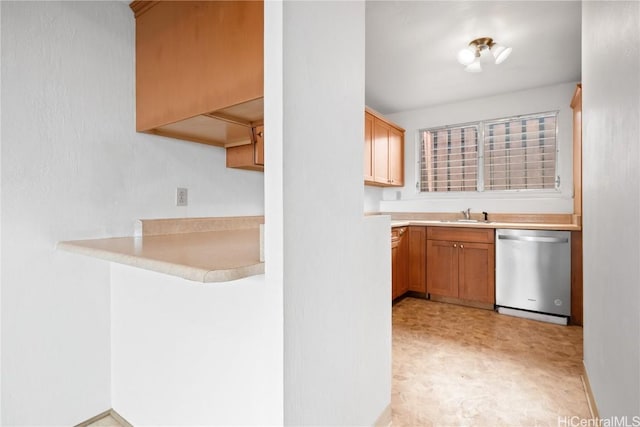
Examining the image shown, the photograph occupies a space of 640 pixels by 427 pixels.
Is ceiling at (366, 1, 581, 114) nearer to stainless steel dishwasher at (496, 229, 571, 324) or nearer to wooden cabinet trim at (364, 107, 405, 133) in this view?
wooden cabinet trim at (364, 107, 405, 133)

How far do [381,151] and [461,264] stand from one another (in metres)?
1.57

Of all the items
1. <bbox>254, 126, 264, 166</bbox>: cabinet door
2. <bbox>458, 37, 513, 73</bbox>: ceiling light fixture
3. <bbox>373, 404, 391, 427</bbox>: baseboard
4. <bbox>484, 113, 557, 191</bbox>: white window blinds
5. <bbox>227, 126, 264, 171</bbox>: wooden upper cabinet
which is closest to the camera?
<bbox>373, 404, 391, 427</bbox>: baseboard

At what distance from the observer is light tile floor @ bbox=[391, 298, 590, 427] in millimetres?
1695

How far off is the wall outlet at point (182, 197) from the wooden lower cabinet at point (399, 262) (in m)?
2.17

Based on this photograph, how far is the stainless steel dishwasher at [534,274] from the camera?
2.99 m

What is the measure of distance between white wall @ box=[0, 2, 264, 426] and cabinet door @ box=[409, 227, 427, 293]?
2.82 metres

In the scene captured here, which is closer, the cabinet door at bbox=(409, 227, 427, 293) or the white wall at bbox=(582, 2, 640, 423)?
the white wall at bbox=(582, 2, 640, 423)

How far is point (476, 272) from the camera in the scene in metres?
3.45

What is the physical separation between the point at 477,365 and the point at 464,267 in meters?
1.48

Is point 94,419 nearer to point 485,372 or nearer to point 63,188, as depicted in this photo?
point 63,188

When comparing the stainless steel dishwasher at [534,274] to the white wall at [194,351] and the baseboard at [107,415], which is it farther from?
the baseboard at [107,415]

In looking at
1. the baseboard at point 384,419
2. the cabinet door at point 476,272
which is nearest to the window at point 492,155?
the cabinet door at point 476,272

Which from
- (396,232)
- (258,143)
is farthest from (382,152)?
(258,143)

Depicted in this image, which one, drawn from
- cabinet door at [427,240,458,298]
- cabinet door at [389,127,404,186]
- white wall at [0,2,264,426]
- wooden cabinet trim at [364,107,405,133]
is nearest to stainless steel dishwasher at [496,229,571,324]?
cabinet door at [427,240,458,298]
